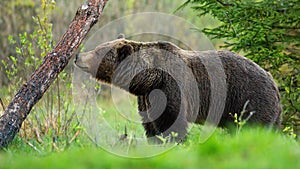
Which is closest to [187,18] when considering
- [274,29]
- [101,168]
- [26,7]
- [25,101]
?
[26,7]

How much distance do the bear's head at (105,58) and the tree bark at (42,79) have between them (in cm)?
72

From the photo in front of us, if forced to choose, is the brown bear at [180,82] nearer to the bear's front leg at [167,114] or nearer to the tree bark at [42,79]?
the bear's front leg at [167,114]

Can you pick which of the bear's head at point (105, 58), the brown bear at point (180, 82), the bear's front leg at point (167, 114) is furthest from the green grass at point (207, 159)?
the bear's head at point (105, 58)

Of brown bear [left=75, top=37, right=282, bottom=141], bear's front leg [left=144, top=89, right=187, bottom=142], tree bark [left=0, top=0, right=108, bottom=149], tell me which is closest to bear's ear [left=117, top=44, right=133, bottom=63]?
brown bear [left=75, top=37, right=282, bottom=141]

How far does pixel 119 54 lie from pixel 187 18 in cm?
1048

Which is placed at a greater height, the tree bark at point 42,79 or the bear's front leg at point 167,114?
the tree bark at point 42,79

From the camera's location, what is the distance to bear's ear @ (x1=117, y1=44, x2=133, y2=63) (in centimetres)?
680

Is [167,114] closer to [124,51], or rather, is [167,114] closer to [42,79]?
[124,51]

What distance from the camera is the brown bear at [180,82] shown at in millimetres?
6793

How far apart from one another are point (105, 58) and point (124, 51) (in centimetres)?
26

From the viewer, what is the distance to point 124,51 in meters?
6.84

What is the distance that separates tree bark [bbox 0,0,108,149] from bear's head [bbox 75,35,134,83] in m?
0.72

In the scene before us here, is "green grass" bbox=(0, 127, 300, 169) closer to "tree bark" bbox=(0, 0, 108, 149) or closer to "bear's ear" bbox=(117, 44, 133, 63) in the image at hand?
"tree bark" bbox=(0, 0, 108, 149)

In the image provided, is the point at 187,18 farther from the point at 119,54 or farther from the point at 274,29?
the point at 119,54
